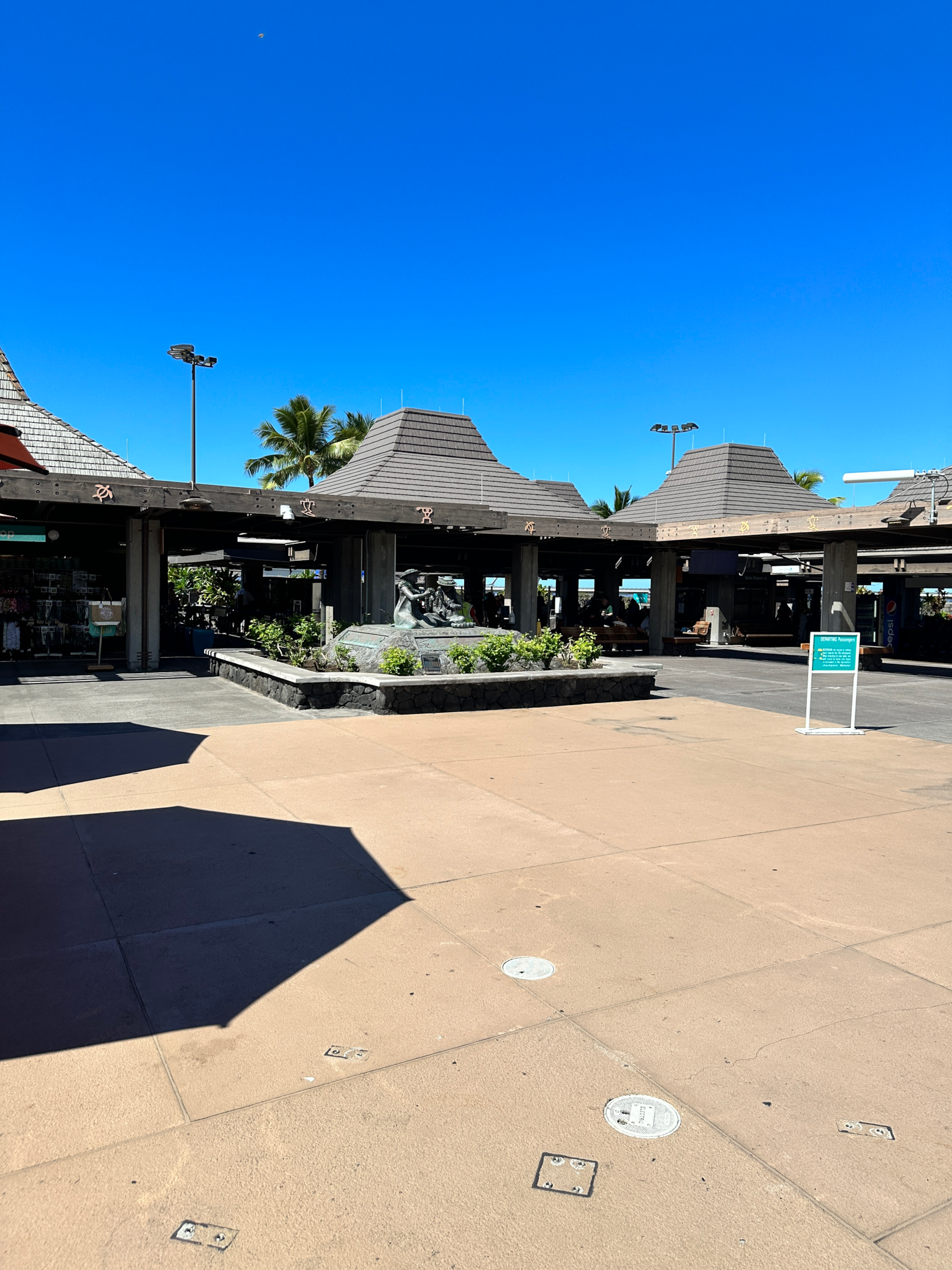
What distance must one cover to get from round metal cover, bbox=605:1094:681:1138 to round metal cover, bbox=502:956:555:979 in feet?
3.37

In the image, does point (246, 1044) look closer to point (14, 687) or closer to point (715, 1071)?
→ point (715, 1071)

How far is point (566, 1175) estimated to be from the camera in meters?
2.71

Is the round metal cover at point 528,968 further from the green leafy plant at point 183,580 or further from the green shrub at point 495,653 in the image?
the green leafy plant at point 183,580

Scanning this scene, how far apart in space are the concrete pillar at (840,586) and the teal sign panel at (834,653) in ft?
33.9

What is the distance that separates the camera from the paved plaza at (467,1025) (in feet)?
8.28

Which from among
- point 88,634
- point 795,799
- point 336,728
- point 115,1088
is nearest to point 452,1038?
point 115,1088

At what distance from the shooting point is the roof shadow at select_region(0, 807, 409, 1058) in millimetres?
3768

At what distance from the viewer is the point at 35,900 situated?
196 inches

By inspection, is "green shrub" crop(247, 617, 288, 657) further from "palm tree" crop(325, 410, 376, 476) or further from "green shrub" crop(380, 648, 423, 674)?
"palm tree" crop(325, 410, 376, 476)

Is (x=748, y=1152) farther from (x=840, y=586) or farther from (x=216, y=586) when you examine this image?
(x=216, y=586)

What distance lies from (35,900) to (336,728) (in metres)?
6.38

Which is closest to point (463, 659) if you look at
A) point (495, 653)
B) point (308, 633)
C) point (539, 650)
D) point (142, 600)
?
point (495, 653)

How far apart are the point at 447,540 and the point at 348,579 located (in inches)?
208

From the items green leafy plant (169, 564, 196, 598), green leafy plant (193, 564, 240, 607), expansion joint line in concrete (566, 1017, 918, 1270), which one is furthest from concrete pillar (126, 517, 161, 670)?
green leafy plant (169, 564, 196, 598)
